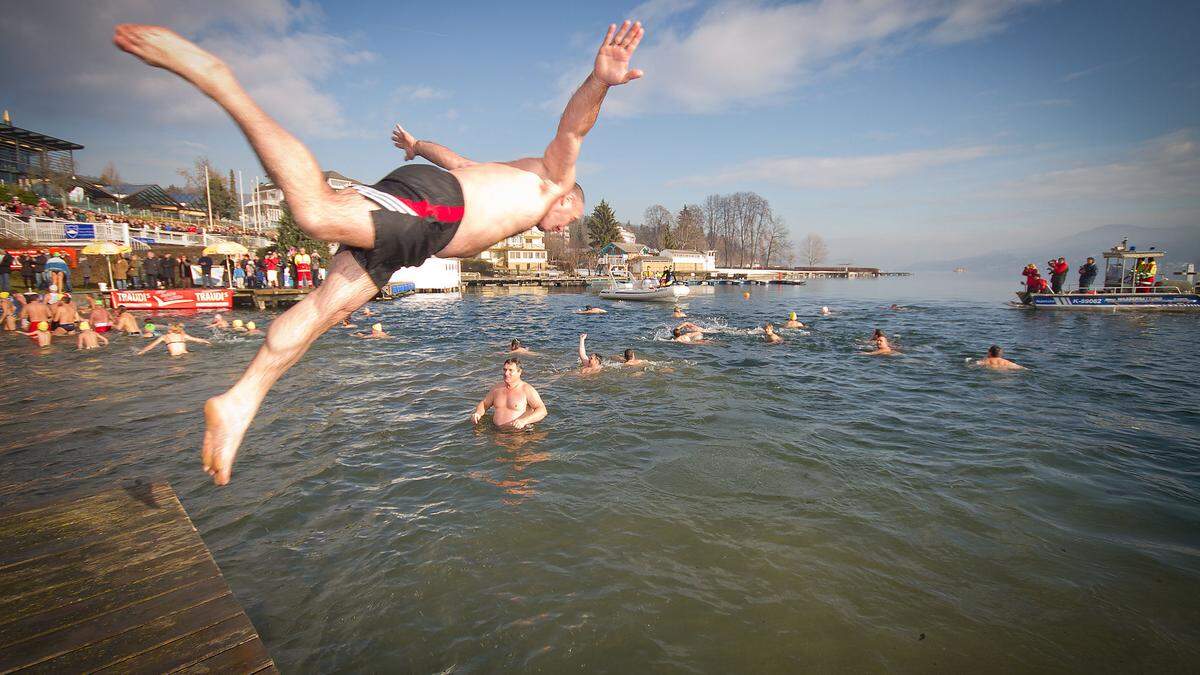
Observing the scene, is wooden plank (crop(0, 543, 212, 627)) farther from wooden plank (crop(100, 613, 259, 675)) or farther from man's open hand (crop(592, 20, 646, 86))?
man's open hand (crop(592, 20, 646, 86))

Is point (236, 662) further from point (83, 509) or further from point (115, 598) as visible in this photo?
point (83, 509)

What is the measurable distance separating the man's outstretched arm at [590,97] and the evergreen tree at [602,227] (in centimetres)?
8216

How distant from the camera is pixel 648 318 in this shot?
91.3 ft

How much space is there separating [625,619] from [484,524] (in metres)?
2.05

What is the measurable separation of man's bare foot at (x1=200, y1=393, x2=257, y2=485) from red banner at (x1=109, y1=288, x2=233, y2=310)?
26.8 m

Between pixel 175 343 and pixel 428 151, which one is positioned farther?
pixel 175 343

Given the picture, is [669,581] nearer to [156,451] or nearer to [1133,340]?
[156,451]

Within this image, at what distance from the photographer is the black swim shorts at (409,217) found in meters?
1.99

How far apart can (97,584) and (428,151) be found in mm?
2950

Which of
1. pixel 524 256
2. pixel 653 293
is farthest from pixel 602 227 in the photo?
pixel 653 293

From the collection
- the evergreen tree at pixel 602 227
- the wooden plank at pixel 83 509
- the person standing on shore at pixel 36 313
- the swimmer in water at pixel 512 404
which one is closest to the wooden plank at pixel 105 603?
the wooden plank at pixel 83 509

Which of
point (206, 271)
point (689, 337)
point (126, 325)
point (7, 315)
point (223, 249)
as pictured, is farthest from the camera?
point (206, 271)

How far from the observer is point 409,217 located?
2021 mm

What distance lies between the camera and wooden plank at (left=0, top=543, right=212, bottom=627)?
91.9 inches
